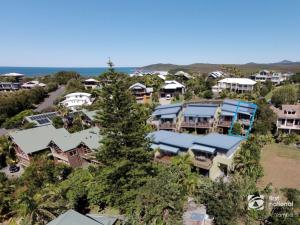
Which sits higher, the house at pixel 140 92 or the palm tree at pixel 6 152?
the house at pixel 140 92

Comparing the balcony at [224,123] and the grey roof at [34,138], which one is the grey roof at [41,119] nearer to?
the grey roof at [34,138]

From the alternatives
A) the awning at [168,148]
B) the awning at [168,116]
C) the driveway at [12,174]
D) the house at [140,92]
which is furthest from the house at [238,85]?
the driveway at [12,174]

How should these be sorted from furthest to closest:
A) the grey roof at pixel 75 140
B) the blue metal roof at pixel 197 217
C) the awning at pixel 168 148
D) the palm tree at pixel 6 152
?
the palm tree at pixel 6 152
the grey roof at pixel 75 140
the awning at pixel 168 148
the blue metal roof at pixel 197 217

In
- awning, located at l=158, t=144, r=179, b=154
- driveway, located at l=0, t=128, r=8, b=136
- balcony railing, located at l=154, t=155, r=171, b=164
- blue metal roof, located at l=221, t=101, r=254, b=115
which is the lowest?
driveway, located at l=0, t=128, r=8, b=136

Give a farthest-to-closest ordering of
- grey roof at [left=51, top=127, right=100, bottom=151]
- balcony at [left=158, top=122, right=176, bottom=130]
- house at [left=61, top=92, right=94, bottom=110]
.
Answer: house at [left=61, top=92, right=94, bottom=110] → balcony at [left=158, top=122, right=176, bottom=130] → grey roof at [left=51, top=127, right=100, bottom=151]

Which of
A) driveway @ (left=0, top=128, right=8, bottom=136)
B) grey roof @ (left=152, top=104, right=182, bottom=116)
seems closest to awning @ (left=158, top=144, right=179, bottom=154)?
grey roof @ (left=152, top=104, right=182, bottom=116)

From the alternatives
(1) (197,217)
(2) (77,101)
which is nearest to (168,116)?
(1) (197,217)

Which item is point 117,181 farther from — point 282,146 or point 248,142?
point 282,146

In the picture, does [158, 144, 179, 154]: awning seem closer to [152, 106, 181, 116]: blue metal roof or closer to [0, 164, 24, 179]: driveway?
[152, 106, 181, 116]: blue metal roof
